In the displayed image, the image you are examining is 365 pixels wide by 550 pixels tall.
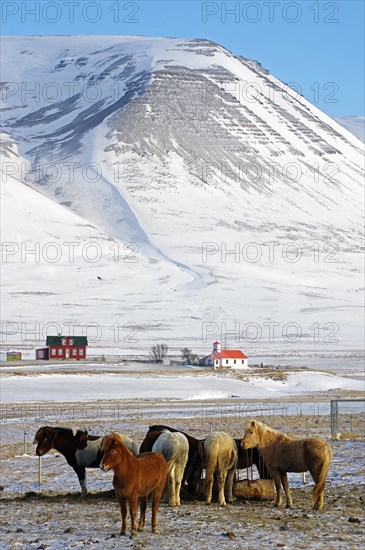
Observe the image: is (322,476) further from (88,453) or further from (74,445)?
(74,445)

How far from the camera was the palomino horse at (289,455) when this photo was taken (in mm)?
17359

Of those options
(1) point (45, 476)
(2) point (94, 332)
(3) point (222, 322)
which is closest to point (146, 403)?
(1) point (45, 476)

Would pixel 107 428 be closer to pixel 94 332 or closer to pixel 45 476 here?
pixel 45 476

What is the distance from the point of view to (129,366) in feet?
271

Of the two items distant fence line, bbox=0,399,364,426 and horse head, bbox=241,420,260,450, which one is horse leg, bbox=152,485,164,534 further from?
distant fence line, bbox=0,399,364,426

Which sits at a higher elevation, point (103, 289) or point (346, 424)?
point (103, 289)

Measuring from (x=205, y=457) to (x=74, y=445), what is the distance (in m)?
2.70

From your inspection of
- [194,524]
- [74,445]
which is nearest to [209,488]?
[194,524]

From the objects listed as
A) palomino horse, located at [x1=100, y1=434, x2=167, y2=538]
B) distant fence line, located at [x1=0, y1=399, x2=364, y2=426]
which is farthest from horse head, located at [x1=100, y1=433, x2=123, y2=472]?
distant fence line, located at [x1=0, y1=399, x2=364, y2=426]

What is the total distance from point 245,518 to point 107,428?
18318 mm

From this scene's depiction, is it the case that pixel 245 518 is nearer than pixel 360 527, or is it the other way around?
pixel 360 527

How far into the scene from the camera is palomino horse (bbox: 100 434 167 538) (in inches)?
585

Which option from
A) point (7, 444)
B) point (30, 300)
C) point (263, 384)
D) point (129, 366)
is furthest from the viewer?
point (30, 300)

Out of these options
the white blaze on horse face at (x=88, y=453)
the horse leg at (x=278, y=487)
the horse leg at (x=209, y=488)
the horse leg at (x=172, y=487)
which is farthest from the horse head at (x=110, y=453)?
the white blaze on horse face at (x=88, y=453)
